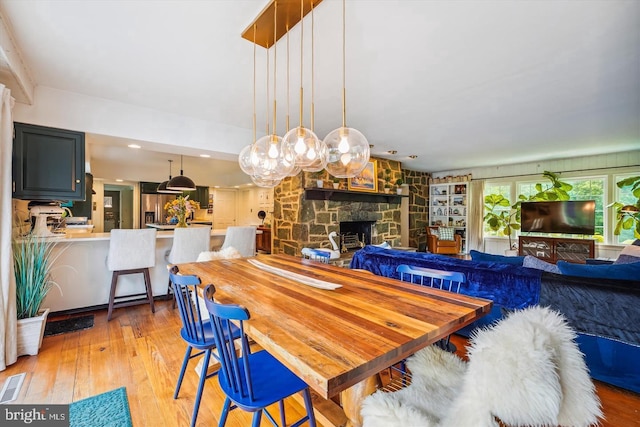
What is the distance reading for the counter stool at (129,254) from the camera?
3.05 metres

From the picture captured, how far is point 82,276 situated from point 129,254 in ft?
2.36

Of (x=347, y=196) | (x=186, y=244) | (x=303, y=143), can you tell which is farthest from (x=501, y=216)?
(x=186, y=244)

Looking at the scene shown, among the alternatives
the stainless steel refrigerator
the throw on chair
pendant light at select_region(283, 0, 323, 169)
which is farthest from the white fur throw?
the stainless steel refrigerator

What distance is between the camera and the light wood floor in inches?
66.4

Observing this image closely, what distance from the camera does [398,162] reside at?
6684 millimetres

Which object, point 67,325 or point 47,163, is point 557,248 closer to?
point 67,325

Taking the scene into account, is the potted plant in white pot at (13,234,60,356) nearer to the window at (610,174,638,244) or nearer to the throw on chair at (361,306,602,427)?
the throw on chair at (361,306,602,427)

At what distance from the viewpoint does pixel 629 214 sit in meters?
4.91

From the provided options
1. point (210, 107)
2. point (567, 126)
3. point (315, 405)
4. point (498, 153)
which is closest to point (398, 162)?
point (498, 153)

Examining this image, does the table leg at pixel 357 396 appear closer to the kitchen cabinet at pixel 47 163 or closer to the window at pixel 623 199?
the kitchen cabinet at pixel 47 163

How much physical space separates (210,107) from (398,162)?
15.1 ft

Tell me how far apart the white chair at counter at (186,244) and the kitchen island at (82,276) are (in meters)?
0.38

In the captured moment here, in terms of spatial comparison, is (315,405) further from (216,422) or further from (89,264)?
(89,264)

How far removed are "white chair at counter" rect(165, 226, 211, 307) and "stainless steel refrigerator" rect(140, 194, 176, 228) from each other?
542cm
